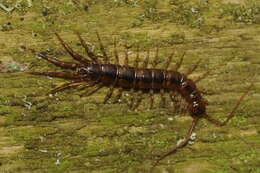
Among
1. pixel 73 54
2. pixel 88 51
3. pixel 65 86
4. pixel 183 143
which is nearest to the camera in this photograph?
pixel 183 143

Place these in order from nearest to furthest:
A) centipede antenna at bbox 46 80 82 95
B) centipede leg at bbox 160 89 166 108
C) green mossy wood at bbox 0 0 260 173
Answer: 1. green mossy wood at bbox 0 0 260 173
2. centipede antenna at bbox 46 80 82 95
3. centipede leg at bbox 160 89 166 108

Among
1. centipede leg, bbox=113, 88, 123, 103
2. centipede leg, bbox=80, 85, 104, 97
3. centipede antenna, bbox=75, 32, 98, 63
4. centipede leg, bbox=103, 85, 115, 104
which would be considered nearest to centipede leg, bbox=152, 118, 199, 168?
centipede leg, bbox=113, 88, 123, 103

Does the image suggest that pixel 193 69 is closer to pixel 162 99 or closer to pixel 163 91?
pixel 163 91

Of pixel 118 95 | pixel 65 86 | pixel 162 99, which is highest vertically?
pixel 65 86

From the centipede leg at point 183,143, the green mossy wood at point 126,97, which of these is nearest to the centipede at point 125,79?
the centipede leg at point 183,143

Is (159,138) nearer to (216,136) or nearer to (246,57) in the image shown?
(216,136)

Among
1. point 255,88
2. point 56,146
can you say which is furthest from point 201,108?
point 56,146

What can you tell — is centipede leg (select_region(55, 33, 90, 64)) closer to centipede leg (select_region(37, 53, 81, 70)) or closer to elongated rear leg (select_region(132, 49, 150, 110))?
centipede leg (select_region(37, 53, 81, 70))

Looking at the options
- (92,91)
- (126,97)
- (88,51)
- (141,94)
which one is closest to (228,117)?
(141,94)

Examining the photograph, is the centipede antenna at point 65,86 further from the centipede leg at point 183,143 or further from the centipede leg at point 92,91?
the centipede leg at point 183,143
